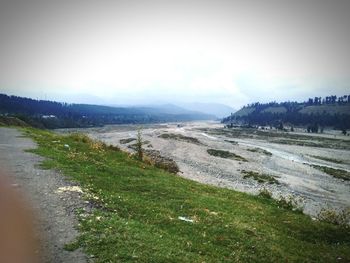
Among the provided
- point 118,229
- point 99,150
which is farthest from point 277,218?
point 99,150

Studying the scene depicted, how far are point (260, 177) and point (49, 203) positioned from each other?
5199 centimetres

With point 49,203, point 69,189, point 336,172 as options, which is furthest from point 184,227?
point 336,172

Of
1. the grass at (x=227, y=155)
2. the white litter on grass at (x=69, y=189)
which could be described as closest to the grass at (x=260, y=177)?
the grass at (x=227, y=155)

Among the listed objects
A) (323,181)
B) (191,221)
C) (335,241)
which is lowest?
(323,181)

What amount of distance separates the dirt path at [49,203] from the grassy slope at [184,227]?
2.06 ft

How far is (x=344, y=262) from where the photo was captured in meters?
16.3

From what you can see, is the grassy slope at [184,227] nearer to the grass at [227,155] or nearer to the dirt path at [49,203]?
the dirt path at [49,203]

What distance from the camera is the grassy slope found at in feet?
42.9

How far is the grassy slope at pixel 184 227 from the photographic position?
1309 centimetres

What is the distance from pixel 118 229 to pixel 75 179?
29.2ft

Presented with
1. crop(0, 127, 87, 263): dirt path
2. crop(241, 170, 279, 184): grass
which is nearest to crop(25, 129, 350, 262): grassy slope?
crop(0, 127, 87, 263): dirt path

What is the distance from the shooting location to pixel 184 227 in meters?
15.9

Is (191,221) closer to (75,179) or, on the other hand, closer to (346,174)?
(75,179)

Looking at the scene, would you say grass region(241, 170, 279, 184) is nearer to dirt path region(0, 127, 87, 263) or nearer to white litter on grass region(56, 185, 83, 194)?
dirt path region(0, 127, 87, 263)
